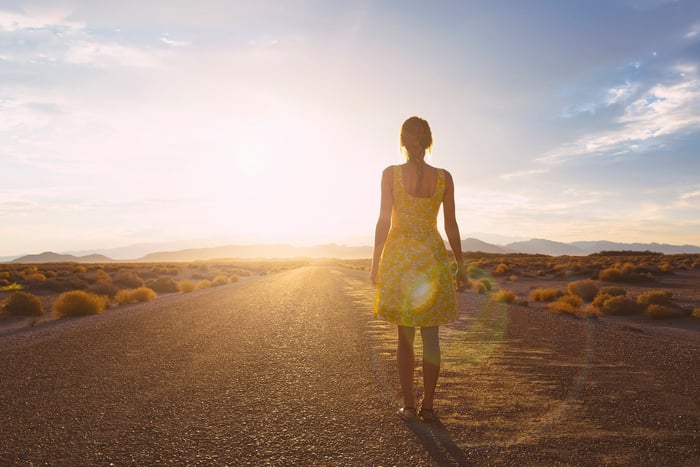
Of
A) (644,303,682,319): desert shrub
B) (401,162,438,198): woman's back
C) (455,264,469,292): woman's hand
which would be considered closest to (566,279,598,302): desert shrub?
(644,303,682,319): desert shrub

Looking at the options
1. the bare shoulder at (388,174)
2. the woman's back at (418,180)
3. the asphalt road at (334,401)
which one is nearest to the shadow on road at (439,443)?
the asphalt road at (334,401)

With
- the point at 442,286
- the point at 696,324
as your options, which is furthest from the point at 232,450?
the point at 696,324

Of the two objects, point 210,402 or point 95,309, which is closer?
point 210,402

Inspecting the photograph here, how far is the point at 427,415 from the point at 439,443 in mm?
477

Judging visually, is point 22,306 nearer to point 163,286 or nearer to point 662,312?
point 163,286

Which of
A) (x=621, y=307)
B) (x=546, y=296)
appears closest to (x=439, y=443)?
(x=621, y=307)

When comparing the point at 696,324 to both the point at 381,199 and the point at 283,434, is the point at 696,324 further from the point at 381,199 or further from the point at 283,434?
the point at 283,434

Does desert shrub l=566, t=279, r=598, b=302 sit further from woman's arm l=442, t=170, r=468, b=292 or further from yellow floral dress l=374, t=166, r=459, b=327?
yellow floral dress l=374, t=166, r=459, b=327

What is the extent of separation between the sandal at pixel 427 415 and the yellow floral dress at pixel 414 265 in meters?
0.72

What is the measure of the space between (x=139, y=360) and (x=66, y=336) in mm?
3355

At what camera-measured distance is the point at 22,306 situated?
45.0 ft

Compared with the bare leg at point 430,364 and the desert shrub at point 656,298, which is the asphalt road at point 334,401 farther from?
the desert shrub at point 656,298

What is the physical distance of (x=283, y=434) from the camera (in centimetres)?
332

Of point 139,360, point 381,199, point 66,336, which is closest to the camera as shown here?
point 381,199
